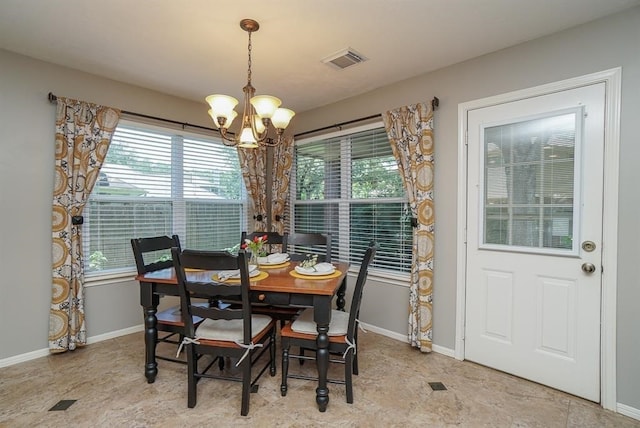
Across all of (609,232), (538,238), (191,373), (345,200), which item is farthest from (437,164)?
(191,373)

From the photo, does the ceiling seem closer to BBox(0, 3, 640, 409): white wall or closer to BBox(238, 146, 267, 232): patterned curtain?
BBox(0, 3, 640, 409): white wall

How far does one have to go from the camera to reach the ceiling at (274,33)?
1.93 metres

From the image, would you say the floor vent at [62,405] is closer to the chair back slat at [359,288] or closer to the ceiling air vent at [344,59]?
the chair back slat at [359,288]

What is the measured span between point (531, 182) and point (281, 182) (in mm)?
2756

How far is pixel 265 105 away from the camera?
6.60 feet

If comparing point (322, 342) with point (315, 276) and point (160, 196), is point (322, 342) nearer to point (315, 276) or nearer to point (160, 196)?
point (315, 276)

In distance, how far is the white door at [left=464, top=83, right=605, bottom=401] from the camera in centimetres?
206

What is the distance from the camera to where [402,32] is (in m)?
2.20

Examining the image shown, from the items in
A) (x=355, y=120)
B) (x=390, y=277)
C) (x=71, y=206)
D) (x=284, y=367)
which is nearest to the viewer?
(x=284, y=367)

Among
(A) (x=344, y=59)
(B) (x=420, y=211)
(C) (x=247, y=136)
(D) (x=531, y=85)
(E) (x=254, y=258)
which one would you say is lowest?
(E) (x=254, y=258)

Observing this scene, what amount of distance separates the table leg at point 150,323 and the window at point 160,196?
1.20 meters

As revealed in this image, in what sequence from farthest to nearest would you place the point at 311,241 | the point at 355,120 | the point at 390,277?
1. the point at 355,120
2. the point at 390,277
3. the point at 311,241

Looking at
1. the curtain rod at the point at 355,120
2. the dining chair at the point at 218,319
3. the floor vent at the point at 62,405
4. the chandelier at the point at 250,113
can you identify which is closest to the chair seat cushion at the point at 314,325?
the dining chair at the point at 218,319

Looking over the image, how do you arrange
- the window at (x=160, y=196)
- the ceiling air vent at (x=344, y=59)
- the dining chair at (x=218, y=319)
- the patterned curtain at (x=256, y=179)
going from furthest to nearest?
1. the patterned curtain at (x=256, y=179)
2. the window at (x=160, y=196)
3. the ceiling air vent at (x=344, y=59)
4. the dining chair at (x=218, y=319)
